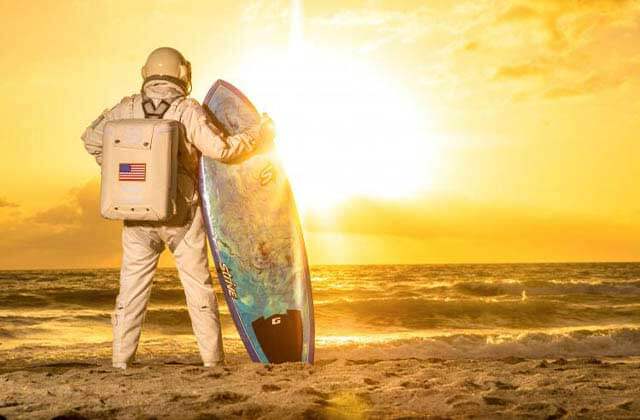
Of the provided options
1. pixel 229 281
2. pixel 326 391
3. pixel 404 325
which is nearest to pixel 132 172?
pixel 229 281

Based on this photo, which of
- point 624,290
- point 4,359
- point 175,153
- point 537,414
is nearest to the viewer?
point 537,414

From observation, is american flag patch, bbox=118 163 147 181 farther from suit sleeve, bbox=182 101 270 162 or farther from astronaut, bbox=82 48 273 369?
suit sleeve, bbox=182 101 270 162

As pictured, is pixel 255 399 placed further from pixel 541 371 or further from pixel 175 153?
pixel 541 371

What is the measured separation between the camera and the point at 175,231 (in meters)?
4.79

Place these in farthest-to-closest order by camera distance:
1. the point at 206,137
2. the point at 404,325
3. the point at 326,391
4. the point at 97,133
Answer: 1. the point at 404,325
2. the point at 97,133
3. the point at 206,137
4. the point at 326,391

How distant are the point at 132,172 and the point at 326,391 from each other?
1.91 meters

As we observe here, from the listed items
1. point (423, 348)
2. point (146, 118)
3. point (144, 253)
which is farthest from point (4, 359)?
point (423, 348)

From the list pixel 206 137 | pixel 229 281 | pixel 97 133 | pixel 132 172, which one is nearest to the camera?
pixel 132 172

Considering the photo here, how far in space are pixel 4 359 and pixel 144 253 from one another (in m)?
3.63

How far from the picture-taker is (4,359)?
24.4ft

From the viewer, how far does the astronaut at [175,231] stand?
15.6 ft

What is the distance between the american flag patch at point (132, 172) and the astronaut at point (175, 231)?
31cm

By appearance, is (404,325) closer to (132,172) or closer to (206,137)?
(206,137)

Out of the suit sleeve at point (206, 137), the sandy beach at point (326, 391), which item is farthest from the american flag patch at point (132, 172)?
the sandy beach at point (326, 391)
